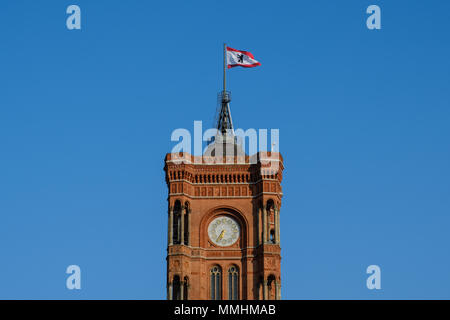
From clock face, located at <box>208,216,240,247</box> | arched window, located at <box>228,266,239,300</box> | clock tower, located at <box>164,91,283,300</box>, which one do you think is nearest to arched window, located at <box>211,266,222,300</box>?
clock tower, located at <box>164,91,283,300</box>

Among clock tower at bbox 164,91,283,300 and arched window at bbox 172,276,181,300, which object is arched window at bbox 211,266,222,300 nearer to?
clock tower at bbox 164,91,283,300

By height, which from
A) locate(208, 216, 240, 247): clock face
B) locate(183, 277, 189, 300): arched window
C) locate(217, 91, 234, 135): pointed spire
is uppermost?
locate(217, 91, 234, 135): pointed spire

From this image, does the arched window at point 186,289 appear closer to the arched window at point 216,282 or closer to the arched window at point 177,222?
the arched window at point 216,282

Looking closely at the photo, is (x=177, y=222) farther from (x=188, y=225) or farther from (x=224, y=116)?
(x=224, y=116)

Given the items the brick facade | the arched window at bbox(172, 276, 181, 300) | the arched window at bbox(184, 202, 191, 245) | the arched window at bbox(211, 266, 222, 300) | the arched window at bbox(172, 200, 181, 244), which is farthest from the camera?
the arched window at bbox(184, 202, 191, 245)

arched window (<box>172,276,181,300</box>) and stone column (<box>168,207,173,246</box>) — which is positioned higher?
stone column (<box>168,207,173,246</box>)

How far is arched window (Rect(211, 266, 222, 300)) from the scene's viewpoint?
357 feet

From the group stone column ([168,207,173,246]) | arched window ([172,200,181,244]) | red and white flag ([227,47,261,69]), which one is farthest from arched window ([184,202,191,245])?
red and white flag ([227,47,261,69])

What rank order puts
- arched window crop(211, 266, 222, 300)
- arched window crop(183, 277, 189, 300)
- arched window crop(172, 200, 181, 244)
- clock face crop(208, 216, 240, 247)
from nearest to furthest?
arched window crop(183, 277, 189, 300) < arched window crop(211, 266, 222, 300) < arched window crop(172, 200, 181, 244) < clock face crop(208, 216, 240, 247)

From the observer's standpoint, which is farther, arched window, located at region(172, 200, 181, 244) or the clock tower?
arched window, located at region(172, 200, 181, 244)

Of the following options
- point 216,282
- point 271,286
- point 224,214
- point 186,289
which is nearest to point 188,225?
point 224,214
